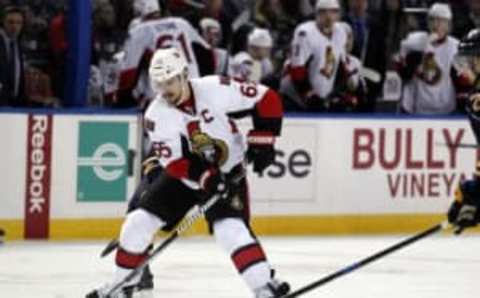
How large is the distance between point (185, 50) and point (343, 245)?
1497 mm

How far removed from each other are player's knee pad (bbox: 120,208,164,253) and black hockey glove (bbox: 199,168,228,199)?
25 cm

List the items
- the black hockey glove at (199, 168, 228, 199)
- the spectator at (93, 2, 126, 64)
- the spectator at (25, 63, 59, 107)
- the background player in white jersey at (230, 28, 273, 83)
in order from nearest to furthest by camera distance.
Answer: the black hockey glove at (199, 168, 228, 199)
the spectator at (25, 63, 59, 107)
the spectator at (93, 2, 126, 64)
the background player in white jersey at (230, 28, 273, 83)

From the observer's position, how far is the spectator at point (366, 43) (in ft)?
38.0

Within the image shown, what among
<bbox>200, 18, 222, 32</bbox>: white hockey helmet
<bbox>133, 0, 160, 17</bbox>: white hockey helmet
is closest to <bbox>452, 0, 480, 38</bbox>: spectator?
<bbox>200, 18, 222, 32</bbox>: white hockey helmet

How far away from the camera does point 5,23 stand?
10141 millimetres

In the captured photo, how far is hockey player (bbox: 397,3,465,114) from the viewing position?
11578 mm

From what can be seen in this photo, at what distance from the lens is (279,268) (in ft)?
29.7

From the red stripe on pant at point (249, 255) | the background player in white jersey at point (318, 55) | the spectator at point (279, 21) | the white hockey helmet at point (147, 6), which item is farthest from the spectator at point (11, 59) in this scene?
the red stripe on pant at point (249, 255)

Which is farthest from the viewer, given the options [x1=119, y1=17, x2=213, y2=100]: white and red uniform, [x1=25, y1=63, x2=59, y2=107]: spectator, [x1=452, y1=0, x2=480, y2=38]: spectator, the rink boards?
[x1=452, y1=0, x2=480, y2=38]: spectator

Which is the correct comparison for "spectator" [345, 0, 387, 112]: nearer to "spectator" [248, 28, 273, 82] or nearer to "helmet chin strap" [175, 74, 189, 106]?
"spectator" [248, 28, 273, 82]

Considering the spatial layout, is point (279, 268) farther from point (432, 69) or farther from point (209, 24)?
point (432, 69)

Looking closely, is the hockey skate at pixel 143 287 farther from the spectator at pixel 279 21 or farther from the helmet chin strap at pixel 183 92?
the spectator at pixel 279 21

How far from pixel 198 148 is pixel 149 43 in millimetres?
3494

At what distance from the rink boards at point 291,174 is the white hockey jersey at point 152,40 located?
0.36 m
